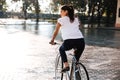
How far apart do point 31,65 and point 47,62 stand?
0.86 metres

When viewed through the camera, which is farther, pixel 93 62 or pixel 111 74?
pixel 93 62

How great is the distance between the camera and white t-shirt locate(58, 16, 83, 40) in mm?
7020

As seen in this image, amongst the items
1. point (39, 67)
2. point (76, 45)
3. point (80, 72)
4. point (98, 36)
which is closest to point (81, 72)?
point (80, 72)

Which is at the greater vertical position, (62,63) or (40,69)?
(62,63)

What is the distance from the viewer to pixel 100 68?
10906mm

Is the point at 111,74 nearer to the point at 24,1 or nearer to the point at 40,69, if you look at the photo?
the point at 40,69

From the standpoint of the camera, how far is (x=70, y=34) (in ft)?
23.0

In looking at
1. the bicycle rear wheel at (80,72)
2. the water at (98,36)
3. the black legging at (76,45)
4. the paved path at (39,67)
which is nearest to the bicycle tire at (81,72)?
the bicycle rear wheel at (80,72)

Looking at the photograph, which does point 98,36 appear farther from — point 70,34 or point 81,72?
point 81,72

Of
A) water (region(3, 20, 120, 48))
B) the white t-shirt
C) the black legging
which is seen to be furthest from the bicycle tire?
water (region(3, 20, 120, 48))

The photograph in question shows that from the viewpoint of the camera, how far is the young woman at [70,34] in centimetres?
700

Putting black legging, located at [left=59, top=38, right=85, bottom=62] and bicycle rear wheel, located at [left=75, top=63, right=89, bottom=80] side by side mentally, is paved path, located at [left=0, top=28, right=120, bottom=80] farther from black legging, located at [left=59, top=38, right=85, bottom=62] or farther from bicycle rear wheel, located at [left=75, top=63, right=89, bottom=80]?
bicycle rear wheel, located at [left=75, top=63, right=89, bottom=80]

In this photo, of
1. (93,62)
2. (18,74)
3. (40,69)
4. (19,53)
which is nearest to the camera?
(18,74)

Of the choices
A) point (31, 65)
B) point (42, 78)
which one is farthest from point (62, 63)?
point (31, 65)
